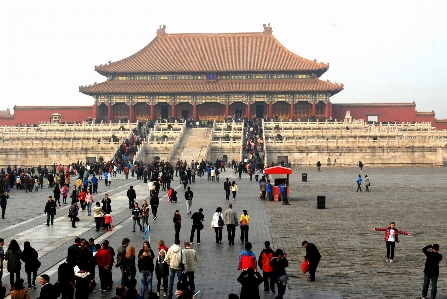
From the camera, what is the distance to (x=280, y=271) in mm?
13320

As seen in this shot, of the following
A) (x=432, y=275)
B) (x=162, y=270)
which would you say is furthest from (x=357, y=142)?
(x=162, y=270)

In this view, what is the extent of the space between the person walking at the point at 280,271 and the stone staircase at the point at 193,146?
1471 inches

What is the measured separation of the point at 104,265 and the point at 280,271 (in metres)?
3.48

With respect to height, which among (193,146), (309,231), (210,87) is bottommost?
(309,231)

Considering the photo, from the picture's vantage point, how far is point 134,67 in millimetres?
81500

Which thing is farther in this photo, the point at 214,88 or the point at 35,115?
the point at 214,88

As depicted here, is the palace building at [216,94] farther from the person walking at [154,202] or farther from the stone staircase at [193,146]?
the person walking at [154,202]

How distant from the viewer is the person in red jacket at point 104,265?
1400 centimetres

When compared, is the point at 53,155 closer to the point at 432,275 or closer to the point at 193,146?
the point at 193,146

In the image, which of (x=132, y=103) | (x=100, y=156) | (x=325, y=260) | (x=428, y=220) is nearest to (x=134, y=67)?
(x=132, y=103)

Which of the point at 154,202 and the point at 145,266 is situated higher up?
the point at 154,202

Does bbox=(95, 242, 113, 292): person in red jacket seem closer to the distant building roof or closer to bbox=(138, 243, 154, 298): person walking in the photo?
bbox=(138, 243, 154, 298): person walking

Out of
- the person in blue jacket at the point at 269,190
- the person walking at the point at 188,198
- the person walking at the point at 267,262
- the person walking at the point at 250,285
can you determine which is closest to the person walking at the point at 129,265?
the person walking at the point at 267,262

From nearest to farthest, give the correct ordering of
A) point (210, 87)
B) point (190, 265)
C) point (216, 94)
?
1. point (190, 265)
2. point (216, 94)
3. point (210, 87)
